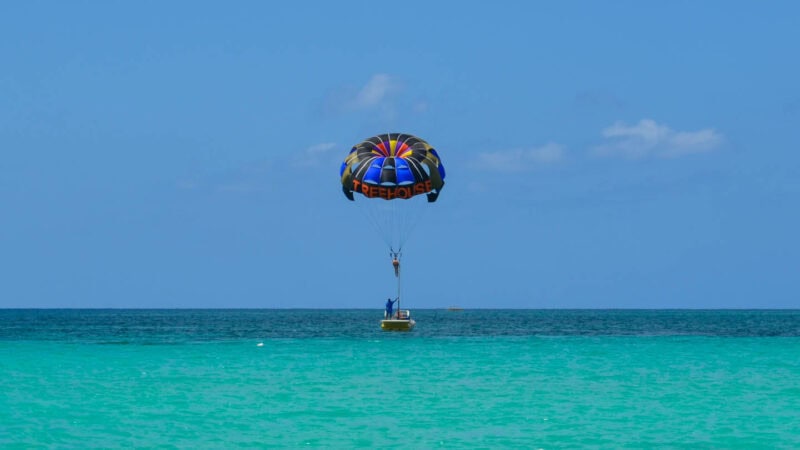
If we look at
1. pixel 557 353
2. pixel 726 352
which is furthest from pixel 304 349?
pixel 726 352

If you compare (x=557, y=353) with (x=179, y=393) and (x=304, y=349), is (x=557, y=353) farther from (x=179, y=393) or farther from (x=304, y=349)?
(x=179, y=393)

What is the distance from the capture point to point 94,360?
43.7 m

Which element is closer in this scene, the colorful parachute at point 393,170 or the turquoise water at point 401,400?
the turquoise water at point 401,400

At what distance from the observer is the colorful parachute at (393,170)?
4519 centimetres

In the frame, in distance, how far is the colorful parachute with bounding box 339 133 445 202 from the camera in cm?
4519

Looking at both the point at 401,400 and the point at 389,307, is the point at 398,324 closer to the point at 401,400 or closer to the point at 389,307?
the point at 389,307

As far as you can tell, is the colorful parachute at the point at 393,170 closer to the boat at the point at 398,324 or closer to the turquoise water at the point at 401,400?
the turquoise water at the point at 401,400

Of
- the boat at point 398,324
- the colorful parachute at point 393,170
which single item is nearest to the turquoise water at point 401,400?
the colorful parachute at point 393,170

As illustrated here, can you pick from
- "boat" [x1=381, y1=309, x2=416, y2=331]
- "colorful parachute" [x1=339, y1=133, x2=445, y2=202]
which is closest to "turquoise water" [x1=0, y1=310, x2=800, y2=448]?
"colorful parachute" [x1=339, y1=133, x2=445, y2=202]

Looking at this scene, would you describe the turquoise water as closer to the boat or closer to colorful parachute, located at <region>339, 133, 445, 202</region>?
colorful parachute, located at <region>339, 133, 445, 202</region>

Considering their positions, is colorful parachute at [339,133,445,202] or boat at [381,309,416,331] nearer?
Result: colorful parachute at [339,133,445,202]

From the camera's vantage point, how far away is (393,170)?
148ft

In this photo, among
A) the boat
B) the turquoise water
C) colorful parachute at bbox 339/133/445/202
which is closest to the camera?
the turquoise water

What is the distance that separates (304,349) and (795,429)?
107 feet
